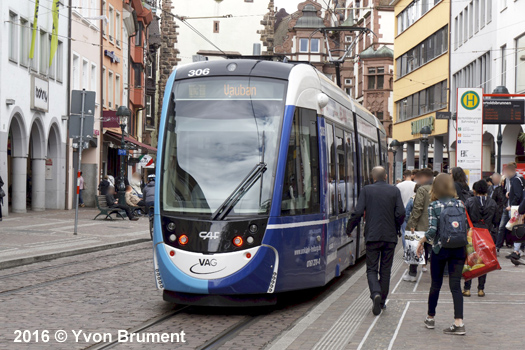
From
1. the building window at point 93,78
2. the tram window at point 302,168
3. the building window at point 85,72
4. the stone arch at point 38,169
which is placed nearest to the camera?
the tram window at point 302,168

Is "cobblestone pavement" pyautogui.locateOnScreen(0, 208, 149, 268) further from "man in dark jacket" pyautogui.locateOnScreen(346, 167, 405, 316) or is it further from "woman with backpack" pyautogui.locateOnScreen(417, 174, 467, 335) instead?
"woman with backpack" pyautogui.locateOnScreen(417, 174, 467, 335)

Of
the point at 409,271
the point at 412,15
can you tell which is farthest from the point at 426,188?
the point at 412,15

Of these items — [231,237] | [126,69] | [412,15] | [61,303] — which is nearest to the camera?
[231,237]

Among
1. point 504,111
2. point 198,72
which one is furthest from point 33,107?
point 198,72

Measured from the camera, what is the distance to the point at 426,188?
1327 cm

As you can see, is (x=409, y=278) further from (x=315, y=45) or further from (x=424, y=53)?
(x=315, y=45)

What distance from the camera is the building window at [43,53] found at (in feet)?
112

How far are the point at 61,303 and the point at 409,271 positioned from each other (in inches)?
226

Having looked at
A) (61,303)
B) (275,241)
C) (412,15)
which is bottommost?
(61,303)

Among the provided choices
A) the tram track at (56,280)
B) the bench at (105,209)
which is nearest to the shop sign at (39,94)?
the bench at (105,209)

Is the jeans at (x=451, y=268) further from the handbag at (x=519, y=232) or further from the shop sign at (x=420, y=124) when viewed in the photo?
the shop sign at (x=420, y=124)

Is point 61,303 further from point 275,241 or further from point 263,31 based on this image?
point 263,31

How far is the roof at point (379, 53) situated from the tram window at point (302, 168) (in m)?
70.5

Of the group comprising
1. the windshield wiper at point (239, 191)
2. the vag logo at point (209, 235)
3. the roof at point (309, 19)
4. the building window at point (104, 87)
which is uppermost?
the roof at point (309, 19)
